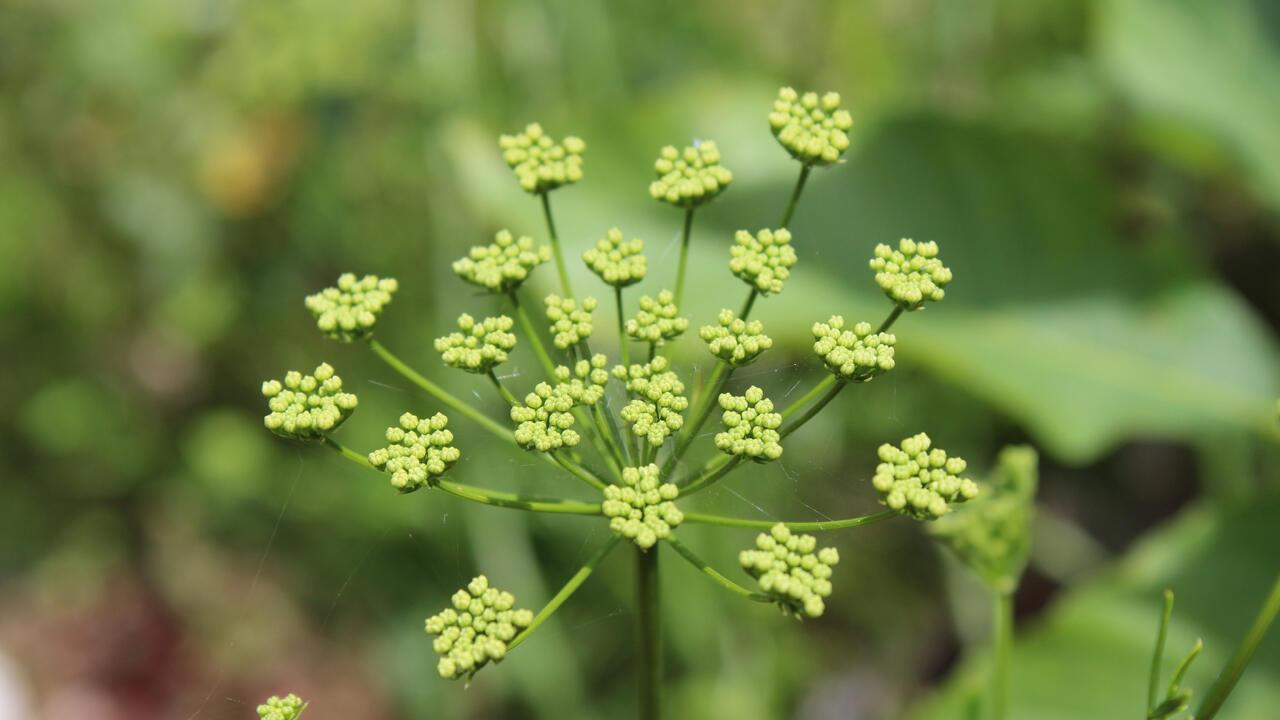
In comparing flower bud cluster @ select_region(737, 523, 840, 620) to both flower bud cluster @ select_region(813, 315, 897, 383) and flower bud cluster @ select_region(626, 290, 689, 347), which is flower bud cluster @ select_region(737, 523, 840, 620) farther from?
flower bud cluster @ select_region(626, 290, 689, 347)

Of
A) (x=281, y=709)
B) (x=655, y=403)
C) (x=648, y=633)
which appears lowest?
(x=281, y=709)

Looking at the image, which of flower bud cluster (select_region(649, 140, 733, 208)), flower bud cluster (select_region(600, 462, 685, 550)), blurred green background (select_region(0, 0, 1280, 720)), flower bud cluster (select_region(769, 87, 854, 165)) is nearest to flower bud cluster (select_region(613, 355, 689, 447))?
flower bud cluster (select_region(600, 462, 685, 550))

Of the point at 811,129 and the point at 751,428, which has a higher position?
the point at 811,129

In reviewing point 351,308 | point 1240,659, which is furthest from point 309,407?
point 1240,659

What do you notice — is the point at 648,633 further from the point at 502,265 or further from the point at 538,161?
the point at 538,161

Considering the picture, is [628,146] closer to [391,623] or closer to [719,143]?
[719,143]

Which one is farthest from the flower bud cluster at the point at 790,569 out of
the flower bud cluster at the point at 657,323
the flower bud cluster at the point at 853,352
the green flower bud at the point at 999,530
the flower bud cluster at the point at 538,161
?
the flower bud cluster at the point at 538,161

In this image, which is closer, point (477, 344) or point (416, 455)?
point (416, 455)
